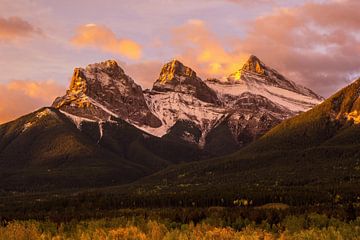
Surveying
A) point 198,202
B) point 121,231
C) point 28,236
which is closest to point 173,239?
point 121,231

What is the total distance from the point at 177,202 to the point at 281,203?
34016mm

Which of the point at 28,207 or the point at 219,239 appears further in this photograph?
the point at 28,207

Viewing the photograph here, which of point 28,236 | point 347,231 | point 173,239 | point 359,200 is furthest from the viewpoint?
point 359,200

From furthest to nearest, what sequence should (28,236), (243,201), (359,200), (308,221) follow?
(243,201) < (359,200) < (308,221) < (28,236)

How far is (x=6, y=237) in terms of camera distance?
4203cm

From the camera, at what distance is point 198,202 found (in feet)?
648

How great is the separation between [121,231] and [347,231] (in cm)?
2151

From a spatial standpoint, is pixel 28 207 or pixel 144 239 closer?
pixel 144 239

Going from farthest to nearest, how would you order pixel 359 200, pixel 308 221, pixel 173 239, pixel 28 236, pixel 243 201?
1. pixel 243 201
2. pixel 359 200
3. pixel 308 221
4. pixel 28 236
5. pixel 173 239

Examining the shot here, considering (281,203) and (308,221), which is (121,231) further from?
(281,203)

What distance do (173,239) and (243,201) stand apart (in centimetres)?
15519

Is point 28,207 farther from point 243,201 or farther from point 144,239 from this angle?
point 144,239

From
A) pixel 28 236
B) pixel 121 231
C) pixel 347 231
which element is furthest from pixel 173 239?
pixel 347 231

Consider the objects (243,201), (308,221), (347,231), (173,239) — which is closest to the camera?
(173,239)
